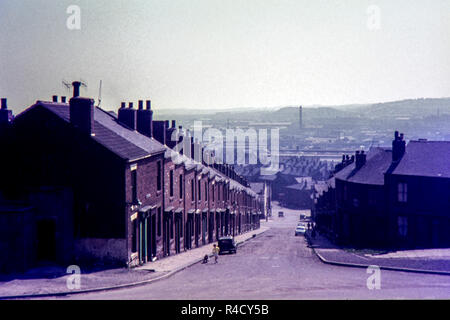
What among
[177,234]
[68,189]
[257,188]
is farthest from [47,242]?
[257,188]

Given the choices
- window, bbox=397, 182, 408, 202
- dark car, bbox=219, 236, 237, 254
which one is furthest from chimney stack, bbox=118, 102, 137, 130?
window, bbox=397, 182, 408, 202

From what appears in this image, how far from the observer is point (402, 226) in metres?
41.6

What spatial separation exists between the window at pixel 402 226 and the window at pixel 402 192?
5.35 ft

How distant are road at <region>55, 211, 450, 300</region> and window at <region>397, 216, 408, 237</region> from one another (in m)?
16.1

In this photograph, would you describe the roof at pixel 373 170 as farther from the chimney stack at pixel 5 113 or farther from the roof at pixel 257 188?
the roof at pixel 257 188

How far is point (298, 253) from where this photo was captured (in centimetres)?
3631

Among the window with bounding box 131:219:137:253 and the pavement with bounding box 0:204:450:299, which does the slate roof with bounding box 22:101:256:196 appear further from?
the pavement with bounding box 0:204:450:299

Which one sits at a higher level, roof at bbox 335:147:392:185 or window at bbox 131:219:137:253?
roof at bbox 335:147:392:185

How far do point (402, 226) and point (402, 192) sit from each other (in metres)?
2.91

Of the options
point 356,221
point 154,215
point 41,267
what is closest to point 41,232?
point 41,267

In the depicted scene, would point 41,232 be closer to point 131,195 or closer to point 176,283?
point 131,195

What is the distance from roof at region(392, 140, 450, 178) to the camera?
3938 cm

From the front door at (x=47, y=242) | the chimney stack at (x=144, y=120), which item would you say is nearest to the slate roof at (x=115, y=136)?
the chimney stack at (x=144, y=120)
